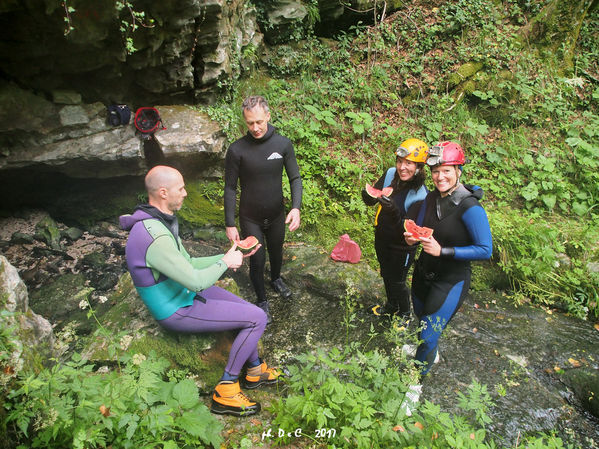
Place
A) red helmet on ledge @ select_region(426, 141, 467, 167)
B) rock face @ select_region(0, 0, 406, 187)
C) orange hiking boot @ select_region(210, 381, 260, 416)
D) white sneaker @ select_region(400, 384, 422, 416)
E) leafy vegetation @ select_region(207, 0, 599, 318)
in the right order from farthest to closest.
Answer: leafy vegetation @ select_region(207, 0, 599, 318)
rock face @ select_region(0, 0, 406, 187)
red helmet on ledge @ select_region(426, 141, 467, 167)
orange hiking boot @ select_region(210, 381, 260, 416)
white sneaker @ select_region(400, 384, 422, 416)

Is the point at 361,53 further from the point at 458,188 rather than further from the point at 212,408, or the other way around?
the point at 212,408

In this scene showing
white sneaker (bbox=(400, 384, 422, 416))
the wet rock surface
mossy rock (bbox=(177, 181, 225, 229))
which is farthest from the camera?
mossy rock (bbox=(177, 181, 225, 229))

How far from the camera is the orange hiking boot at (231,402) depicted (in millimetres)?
2854

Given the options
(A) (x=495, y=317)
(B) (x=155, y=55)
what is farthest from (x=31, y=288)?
(A) (x=495, y=317)

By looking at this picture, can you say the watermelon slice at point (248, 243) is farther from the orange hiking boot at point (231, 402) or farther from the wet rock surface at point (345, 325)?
the orange hiking boot at point (231, 402)

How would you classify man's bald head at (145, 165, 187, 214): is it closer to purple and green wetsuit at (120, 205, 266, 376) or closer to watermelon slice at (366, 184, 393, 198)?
purple and green wetsuit at (120, 205, 266, 376)

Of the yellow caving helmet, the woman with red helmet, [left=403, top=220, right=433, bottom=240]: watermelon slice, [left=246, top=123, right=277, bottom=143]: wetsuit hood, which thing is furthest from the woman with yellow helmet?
[left=246, top=123, right=277, bottom=143]: wetsuit hood

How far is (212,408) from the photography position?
2.90 meters

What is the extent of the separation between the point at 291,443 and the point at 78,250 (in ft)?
16.9

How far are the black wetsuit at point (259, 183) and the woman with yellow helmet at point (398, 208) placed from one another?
3.37ft

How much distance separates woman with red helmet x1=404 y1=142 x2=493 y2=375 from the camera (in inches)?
120

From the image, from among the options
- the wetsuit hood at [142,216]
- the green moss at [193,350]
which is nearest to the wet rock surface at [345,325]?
the green moss at [193,350]

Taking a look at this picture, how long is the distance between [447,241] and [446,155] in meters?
0.76

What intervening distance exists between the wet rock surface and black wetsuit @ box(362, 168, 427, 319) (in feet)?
1.80
